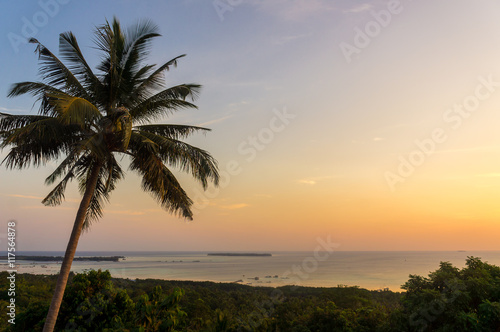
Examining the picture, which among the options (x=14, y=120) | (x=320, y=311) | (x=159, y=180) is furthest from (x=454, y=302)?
(x=14, y=120)

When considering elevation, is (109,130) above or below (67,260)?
above

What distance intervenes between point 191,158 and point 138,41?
2.89 metres

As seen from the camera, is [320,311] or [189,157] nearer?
[189,157]

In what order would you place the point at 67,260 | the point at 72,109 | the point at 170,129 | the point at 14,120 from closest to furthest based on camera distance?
1. the point at 72,109
2. the point at 67,260
3. the point at 14,120
4. the point at 170,129

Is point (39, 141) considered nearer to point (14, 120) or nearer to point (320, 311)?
point (14, 120)

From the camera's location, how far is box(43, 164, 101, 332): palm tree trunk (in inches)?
260

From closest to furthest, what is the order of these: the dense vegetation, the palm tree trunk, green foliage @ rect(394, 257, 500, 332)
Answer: the palm tree trunk → green foliage @ rect(394, 257, 500, 332) → the dense vegetation

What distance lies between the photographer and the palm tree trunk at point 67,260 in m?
6.60

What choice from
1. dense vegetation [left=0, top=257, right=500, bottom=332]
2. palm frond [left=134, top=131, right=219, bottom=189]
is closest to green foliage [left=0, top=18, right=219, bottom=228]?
palm frond [left=134, top=131, right=219, bottom=189]

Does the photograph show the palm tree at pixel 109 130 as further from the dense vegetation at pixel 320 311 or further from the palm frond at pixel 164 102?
the dense vegetation at pixel 320 311

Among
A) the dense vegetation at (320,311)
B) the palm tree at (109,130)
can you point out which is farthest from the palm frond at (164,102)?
the dense vegetation at (320,311)

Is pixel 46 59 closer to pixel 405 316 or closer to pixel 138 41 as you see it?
pixel 138 41

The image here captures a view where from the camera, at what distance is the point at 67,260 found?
6.81 m

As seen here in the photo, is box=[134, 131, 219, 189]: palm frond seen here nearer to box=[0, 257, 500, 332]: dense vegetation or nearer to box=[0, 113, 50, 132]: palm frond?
box=[0, 113, 50, 132]: palm frond
